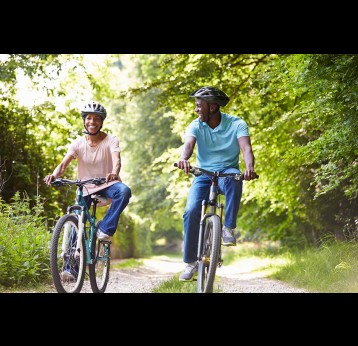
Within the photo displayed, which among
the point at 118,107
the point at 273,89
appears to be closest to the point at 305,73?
the point at 273,89

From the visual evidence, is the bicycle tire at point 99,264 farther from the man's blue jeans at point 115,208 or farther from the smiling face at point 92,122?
the smiling face at point 92,122

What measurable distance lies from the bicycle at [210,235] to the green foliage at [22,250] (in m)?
1.40

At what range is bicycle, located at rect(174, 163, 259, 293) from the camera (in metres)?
4.64

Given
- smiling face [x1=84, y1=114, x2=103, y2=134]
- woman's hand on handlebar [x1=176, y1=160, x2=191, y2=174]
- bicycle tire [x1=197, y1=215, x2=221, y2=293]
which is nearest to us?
bicycle tire [x1=197, y1=215, x2=221, y2=293]

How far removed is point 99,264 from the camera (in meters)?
5.68

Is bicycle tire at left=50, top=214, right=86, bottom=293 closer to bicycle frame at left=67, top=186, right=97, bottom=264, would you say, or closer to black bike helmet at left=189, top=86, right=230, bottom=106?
bicycle frame at left=67, top=186, right=97, bottom=264

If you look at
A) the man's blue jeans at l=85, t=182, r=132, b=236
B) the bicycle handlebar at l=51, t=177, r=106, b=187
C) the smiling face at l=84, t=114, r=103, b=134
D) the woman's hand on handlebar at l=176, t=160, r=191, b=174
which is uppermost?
the smiling face at l=84, t=114, r=103, b=134

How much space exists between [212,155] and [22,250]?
5.72 feet

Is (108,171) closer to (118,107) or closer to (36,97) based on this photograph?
(36,97)

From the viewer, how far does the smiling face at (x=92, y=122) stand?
17.4ft

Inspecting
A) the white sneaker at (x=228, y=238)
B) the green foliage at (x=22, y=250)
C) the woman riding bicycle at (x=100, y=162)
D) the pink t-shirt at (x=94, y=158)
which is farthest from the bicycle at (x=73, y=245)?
the white sneaker at (x=228, y=238)

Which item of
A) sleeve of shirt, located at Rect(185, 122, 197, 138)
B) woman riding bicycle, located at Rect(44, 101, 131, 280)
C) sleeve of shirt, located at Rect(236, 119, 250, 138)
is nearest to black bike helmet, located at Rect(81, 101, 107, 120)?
woman riding bicycle, located at Rect(44, 101, 131, 280)

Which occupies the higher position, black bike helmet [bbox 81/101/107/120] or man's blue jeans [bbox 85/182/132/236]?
black bike helmet [bbox 81/101/107/120]
